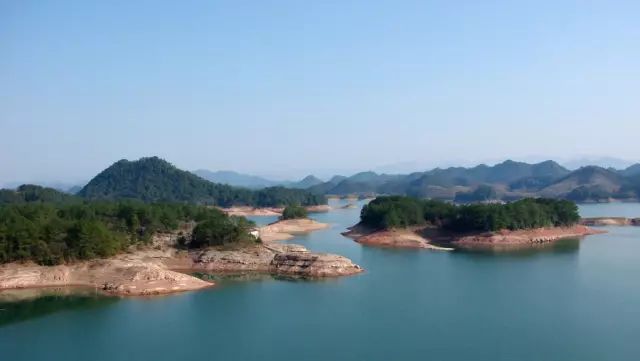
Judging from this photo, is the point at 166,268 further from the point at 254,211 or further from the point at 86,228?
the point at 254,211

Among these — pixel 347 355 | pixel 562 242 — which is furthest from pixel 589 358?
pixel 562 242

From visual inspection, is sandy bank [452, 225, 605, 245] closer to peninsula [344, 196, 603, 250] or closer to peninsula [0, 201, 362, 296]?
peninsula [344, 196, 603, 250]

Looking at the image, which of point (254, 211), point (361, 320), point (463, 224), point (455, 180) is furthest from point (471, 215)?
point (455, 180)

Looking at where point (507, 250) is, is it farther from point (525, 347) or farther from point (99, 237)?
point (99, 237)

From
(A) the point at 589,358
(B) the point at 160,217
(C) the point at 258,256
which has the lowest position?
(A) the point at 589,358

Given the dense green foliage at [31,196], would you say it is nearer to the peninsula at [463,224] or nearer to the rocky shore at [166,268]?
the peninsula at [463,224]

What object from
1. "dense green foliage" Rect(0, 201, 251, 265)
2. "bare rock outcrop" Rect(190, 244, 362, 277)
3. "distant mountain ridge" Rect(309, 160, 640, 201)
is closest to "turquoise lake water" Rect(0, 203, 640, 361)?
"bare rock outcrop" Rect(190, 244, 362, 277)
